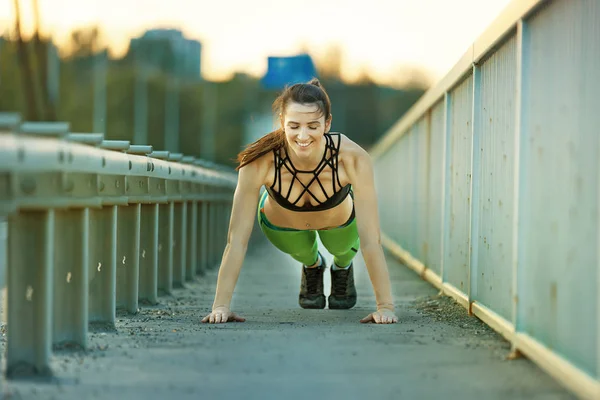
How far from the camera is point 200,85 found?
4181 inches

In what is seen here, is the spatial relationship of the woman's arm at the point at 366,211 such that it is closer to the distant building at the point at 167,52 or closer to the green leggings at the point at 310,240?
the green leggings at the point at 310,240

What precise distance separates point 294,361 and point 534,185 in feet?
4.54

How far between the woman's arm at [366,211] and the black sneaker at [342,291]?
110 cm

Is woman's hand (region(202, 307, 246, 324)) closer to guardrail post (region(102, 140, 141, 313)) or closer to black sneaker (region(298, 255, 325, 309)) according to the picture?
guardrail post (region(102, 140, 141, 313))

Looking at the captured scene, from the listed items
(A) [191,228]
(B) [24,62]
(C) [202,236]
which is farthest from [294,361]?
(B) [24,62]

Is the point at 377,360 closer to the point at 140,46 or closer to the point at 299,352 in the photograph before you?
the point at 299,352

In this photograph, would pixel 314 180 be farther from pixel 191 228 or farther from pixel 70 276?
pixel 191 228

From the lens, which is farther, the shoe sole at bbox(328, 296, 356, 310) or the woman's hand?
the shoe sole at bbox(328, 296, 356, 310)

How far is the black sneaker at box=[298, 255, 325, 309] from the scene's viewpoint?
932cm

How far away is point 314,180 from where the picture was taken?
27.8ft

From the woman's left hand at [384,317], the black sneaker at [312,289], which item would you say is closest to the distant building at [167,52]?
the black sneaker at [312,289]

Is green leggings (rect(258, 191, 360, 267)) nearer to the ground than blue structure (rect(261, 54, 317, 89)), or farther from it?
nearer to the ground

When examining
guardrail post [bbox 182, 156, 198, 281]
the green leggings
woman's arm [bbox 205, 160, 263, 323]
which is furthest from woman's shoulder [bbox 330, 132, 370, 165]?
guardrail post [bbox 182, 156, 198, 281]

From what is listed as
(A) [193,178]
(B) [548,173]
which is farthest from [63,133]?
(A) [193,178]
